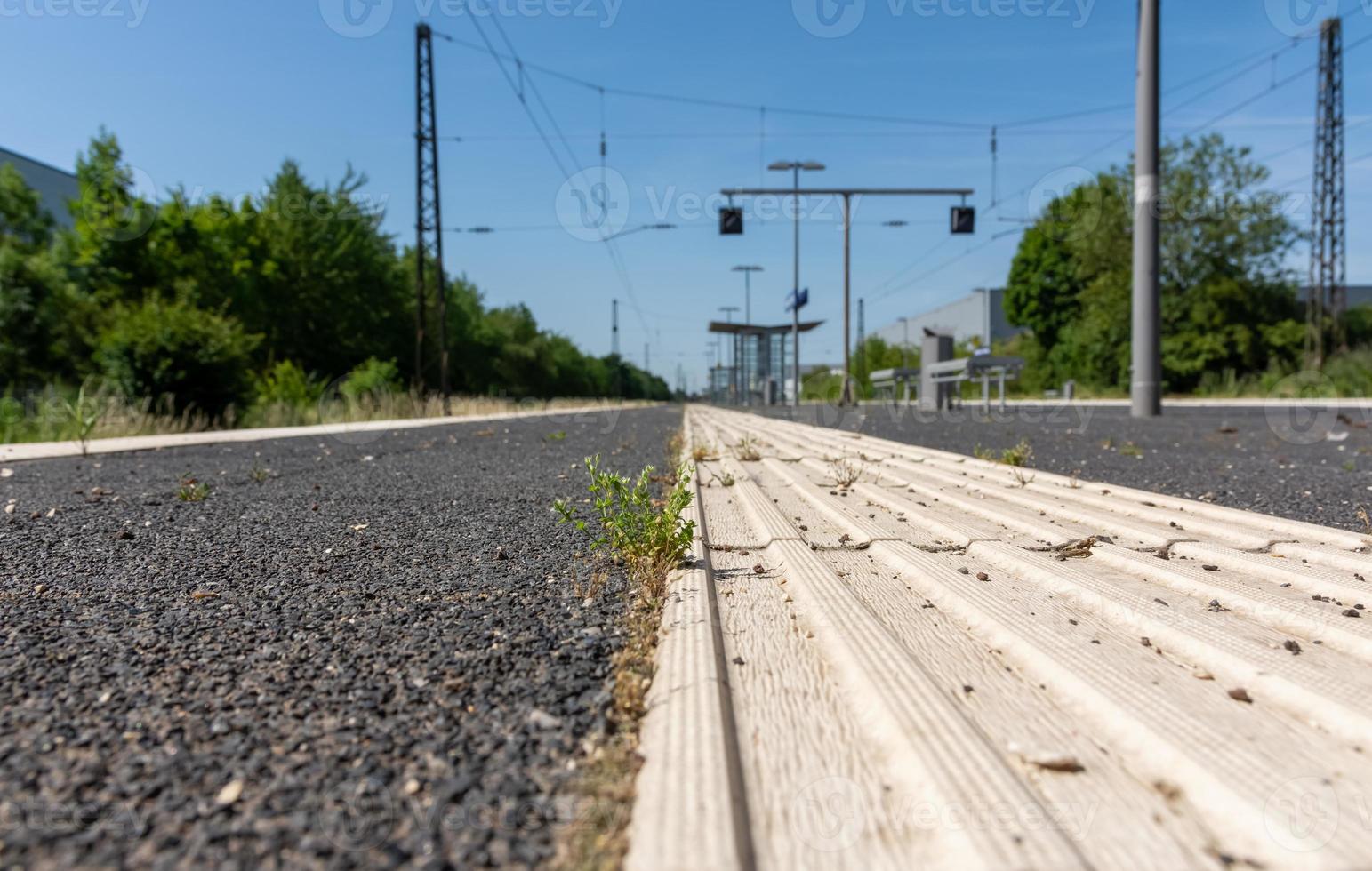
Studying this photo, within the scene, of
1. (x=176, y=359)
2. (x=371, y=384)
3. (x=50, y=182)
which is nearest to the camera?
(x=176, y=359)

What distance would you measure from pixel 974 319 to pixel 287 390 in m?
63.3

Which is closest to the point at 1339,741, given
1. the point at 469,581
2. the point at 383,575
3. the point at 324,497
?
the point at 469,581

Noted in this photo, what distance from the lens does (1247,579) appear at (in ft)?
6.75

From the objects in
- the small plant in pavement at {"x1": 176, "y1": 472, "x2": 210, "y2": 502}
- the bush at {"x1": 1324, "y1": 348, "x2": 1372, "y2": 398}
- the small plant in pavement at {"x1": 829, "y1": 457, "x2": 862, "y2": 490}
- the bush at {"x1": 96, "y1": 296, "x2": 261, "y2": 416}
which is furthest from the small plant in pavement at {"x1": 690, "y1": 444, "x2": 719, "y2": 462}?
the bush at {"x1": 1324, "y1": 348, "x2": 1372, "y2": 398}

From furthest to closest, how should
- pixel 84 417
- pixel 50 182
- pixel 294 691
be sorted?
pixel 50 182
pixel 84 417
pixel 294 691

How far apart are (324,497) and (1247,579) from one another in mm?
3929

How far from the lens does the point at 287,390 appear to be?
1549 cm

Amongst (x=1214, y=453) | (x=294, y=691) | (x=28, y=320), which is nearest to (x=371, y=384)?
(x=28, y=320)

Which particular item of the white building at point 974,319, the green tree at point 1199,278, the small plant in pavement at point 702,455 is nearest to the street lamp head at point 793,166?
the green tree at point 1199,278

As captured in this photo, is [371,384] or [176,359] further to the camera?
[371,384]

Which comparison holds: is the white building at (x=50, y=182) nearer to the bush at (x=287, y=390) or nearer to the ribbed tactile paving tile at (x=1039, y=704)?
the bush at (x=287, y=390)

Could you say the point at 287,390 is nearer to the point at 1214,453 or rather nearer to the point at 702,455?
the point at 702,455

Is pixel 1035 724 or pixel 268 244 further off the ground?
pixel 268 244

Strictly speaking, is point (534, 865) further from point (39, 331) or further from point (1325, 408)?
point (39, 331)
